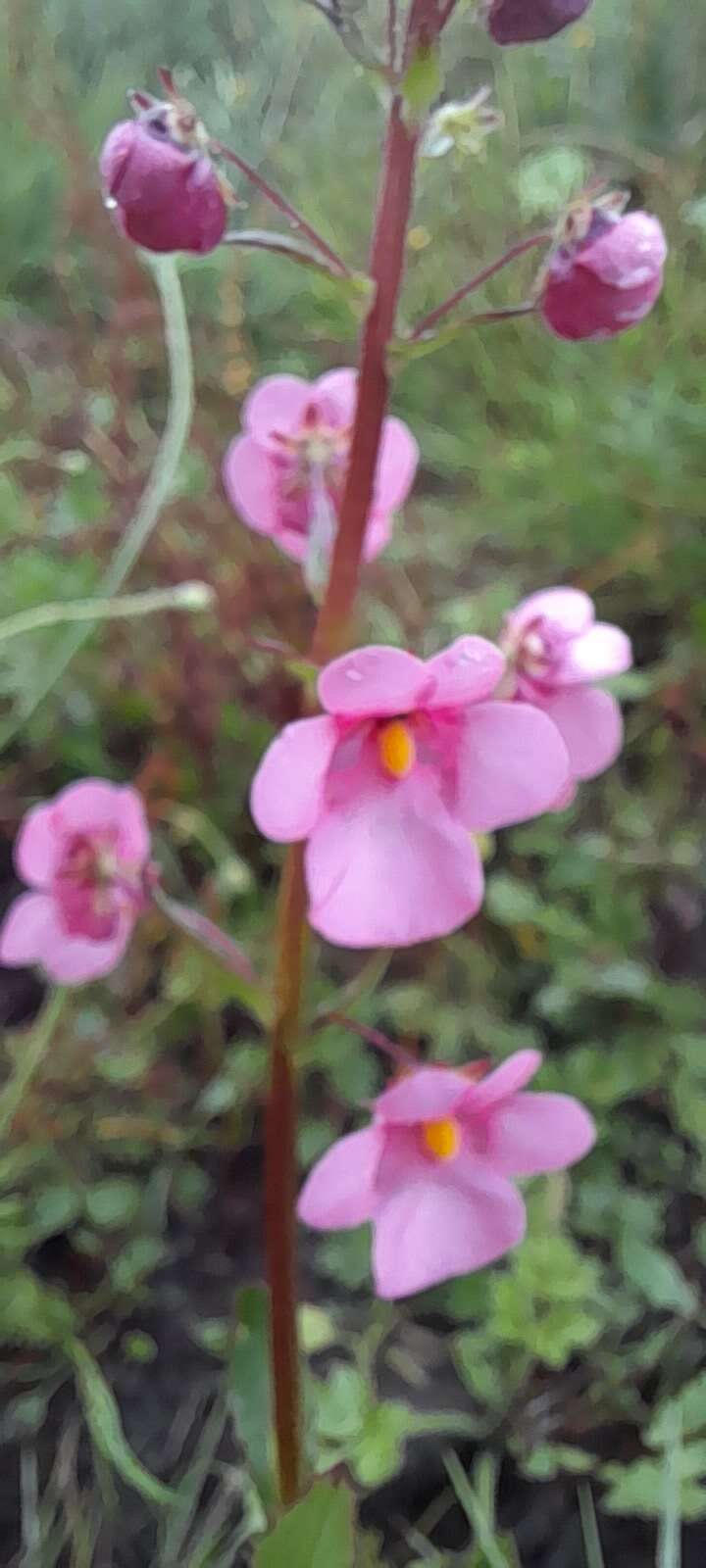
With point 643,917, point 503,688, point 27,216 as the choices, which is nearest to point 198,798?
point 643,917

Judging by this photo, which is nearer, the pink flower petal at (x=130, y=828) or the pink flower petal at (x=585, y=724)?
the pink flower petal at (x=585, y=724)

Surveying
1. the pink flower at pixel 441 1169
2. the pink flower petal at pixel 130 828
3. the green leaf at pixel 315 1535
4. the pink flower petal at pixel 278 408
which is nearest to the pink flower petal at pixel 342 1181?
the pink flower at pixel 441 1169

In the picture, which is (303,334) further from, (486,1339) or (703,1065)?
(486,1339)

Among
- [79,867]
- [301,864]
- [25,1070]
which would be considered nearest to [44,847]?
[79,867]

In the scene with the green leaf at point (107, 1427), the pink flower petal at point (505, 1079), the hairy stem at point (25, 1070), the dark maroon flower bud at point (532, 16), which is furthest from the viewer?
the hairy stem at point (25, 1070)

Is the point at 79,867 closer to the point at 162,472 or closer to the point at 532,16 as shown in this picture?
the point at 162,472

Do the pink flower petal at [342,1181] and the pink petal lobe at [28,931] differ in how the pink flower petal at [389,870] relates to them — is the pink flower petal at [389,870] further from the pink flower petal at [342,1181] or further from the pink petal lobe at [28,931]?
the pink petal lobe at [28,931]

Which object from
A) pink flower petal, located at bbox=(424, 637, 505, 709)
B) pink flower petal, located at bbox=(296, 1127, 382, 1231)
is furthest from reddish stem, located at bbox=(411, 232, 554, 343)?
pink flower petal, located at bbox=(296, 1127, 382, 1231)

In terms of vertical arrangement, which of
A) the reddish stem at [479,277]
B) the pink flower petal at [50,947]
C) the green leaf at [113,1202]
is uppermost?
the reddish stem at [479,277]
